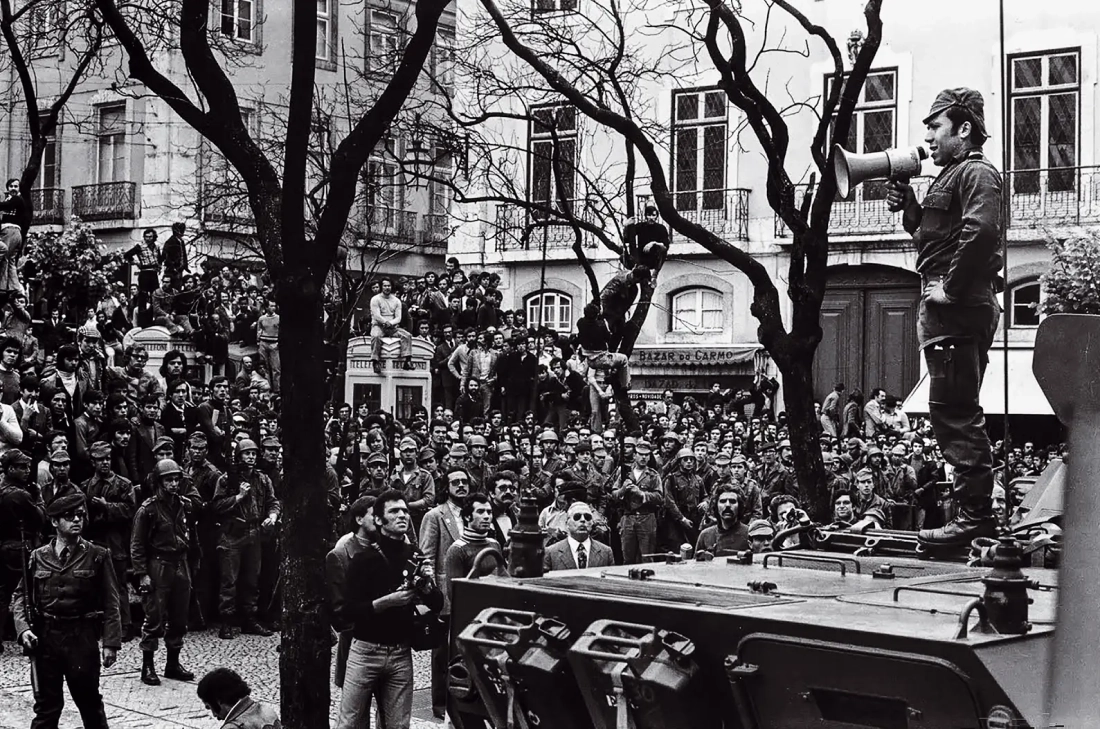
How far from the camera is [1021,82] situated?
29.3 meters

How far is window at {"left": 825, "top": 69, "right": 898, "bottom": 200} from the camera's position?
30562mm

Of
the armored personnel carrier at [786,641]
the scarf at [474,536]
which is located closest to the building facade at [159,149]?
the scarf at [474,536]

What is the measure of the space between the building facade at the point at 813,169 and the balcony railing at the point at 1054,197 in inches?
1.0

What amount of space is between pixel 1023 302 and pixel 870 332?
3177mm

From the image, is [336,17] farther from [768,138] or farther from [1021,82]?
[768,138]

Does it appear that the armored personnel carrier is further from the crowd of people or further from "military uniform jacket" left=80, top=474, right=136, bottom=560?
"military uniform jacket" left=80, top=474, right=136, bottom=560

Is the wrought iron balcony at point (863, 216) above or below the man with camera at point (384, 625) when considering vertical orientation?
above

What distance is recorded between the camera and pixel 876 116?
3091cm

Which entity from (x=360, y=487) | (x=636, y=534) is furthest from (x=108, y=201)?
(x=636, y=534)

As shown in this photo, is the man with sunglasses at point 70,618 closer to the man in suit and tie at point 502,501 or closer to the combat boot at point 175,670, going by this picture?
the combat boot at point 175,670

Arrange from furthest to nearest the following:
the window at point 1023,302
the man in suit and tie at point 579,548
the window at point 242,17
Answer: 1. the window at point 242,17
2. the window at point 1023,302
3. the man in suit and tie at point 579,548

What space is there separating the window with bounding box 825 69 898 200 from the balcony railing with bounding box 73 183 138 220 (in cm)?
1842

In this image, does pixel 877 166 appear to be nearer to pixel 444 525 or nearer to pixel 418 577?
pixel 418 577

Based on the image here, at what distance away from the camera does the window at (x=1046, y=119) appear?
28.8 metres
